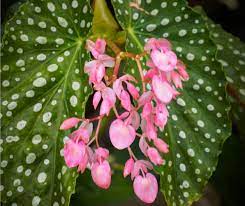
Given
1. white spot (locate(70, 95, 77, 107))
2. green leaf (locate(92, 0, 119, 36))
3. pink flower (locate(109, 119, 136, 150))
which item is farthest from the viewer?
green leaf (locate(92, 0, 119, 36))

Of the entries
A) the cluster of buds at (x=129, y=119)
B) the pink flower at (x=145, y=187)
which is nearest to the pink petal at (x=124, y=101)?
the cluster of buds at (x=129, y=119)

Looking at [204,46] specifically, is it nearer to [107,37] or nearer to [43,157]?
[107,37]

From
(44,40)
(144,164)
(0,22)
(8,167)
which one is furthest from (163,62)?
(0,22)

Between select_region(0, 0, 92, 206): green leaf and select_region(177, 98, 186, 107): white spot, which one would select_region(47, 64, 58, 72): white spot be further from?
select_region(177, 98, 186, 107): white spot

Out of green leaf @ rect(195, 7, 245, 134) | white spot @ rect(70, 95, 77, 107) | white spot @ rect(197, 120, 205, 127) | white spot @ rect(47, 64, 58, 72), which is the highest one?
white spot @ rect(47, 64, 58, 72)

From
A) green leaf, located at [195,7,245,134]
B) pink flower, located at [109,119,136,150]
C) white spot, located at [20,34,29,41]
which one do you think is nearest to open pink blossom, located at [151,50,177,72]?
pink flower, located at [109,119,136,150]

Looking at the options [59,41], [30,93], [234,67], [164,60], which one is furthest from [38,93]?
[234,67]

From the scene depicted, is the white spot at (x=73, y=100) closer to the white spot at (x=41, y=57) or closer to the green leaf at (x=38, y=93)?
the green leaf at (x=38, y=93)
